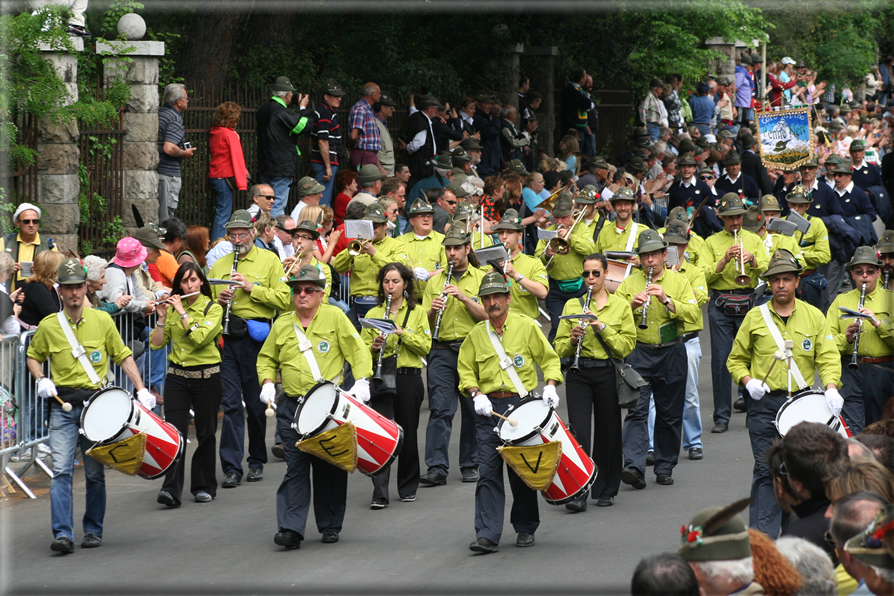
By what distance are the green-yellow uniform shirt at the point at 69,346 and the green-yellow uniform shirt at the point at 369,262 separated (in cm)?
312

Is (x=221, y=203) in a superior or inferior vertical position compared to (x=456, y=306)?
superior

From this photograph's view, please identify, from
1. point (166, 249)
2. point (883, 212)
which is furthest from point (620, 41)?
point (166, 249)

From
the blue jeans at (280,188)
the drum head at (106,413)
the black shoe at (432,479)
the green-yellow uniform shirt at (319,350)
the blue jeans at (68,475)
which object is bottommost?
the black shoe at (432,479)

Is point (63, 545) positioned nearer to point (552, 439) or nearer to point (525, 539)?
point (525, 539)

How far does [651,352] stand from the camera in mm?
10266

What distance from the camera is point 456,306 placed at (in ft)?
34.1

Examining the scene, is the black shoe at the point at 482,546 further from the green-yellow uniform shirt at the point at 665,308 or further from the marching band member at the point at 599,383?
the green-yellow uniform shirt at the point at 665,308

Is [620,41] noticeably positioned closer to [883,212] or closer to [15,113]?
[883,212]

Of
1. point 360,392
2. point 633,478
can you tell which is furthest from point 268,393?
point 633,478

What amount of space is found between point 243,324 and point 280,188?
579 centimetres

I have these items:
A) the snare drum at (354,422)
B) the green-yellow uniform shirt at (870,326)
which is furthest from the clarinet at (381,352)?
the green-yellow uniform shirt at (870,326)

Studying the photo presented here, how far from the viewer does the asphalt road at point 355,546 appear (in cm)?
764

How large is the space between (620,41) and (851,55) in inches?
522

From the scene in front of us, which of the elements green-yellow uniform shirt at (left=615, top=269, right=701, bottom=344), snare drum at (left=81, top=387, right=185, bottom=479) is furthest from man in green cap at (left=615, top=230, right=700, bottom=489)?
snare drum at (left=81, top=387, right=185, bottom=479)
